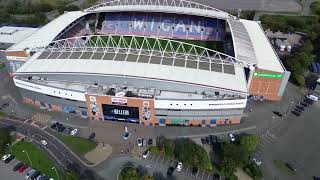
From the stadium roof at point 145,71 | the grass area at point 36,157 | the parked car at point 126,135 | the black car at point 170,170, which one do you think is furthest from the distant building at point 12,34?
→ the black car at point 170,170

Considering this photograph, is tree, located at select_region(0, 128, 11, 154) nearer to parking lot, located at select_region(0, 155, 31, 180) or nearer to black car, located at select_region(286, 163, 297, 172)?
parking lot, located at select_region(0, 155, 31, 180)

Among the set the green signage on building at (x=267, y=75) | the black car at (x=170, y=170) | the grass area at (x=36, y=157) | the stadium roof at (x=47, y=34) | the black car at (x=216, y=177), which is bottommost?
the grass area at (x=36, y=157)

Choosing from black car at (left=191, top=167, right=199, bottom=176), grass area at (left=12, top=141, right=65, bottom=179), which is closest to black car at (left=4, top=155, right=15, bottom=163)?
grass area at (left=12, top=141, right=65, bottom=179)

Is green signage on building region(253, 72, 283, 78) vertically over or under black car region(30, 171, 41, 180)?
over

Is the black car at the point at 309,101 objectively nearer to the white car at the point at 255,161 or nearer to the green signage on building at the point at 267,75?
the green signage on building at the point at 267,75

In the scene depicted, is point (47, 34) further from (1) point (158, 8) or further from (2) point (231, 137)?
(2) point (231, 137)
